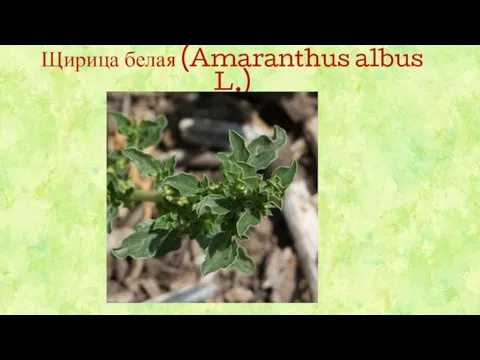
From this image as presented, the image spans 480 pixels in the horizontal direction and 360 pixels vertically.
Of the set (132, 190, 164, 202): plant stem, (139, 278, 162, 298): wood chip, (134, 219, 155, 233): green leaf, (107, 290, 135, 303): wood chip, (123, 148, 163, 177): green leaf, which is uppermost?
(123, 148, 163, 177): green leaf

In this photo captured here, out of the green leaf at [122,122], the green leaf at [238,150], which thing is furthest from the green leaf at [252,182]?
the green leaf at [122,122]

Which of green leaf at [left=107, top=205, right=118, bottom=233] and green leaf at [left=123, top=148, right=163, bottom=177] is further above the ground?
green leaf at [left=123, top=148, right=163, bottom=177]

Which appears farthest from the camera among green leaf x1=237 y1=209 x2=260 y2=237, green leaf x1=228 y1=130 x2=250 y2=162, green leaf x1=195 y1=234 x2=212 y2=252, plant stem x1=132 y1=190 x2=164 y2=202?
plant stem x1=132 y1=190 x2=164 y2=202

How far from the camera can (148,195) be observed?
12.6 ft

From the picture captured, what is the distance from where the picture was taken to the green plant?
311 centimetres

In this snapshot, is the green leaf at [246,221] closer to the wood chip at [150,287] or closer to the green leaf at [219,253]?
the green leaf at [219,253]

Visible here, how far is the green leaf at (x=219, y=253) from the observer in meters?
3.20

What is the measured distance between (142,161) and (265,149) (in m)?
0.79

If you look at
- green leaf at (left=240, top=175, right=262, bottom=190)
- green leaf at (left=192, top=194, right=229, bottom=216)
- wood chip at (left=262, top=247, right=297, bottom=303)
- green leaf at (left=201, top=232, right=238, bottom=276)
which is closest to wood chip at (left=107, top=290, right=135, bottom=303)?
wood chip at (left=262, top=247, right=297, bottom=303)

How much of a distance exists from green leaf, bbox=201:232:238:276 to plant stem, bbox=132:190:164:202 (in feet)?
1.98

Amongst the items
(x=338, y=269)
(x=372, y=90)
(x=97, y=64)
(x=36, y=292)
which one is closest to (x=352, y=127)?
(x=372, y=90)

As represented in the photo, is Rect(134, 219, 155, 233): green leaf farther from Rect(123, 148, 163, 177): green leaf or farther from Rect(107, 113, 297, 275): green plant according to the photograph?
Rect(123, 148, 163, 177): green leaf

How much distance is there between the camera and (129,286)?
4945 millimetres

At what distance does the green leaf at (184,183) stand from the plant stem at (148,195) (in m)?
0.40
